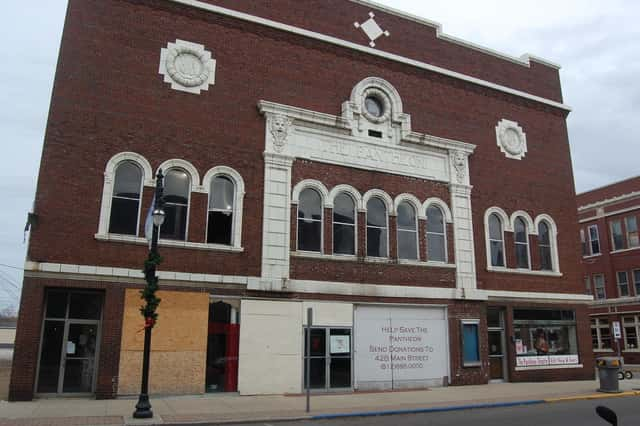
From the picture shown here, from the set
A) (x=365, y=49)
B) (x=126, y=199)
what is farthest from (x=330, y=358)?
(x=365, y=49)

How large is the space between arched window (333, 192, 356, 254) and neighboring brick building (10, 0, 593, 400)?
0.36 feet

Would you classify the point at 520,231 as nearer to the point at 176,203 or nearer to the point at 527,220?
the point at 527,220

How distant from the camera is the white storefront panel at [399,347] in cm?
1886

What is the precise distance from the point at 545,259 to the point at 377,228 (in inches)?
351

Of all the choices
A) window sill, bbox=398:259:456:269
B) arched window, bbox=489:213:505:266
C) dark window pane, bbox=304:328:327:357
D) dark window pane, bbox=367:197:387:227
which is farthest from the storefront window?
dark window pane, bbox=304:328:327:357

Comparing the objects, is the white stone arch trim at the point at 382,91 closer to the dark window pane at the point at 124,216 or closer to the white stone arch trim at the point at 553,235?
the white stone arch trim at the point at 553,235

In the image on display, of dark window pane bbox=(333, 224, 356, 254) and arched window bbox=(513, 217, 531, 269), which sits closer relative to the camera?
dark window pane bbox=(333, 224, 356, 254)

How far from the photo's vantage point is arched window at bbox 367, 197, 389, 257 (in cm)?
2019

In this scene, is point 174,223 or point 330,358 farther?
point 330,358

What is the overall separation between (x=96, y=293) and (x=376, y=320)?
9418mm

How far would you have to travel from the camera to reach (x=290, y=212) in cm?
1869

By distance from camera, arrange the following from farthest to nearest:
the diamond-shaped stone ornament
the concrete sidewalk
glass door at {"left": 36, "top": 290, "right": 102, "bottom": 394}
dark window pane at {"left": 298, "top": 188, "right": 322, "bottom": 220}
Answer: the diamond-shaped stone ornament, dark window pane at {"left": 298, "top": 188, "right": 322, "bottom": 220}, glass door at {"left": 36, "top": 290, "right": 102, "bottom": 394}, the concrete sidewalk

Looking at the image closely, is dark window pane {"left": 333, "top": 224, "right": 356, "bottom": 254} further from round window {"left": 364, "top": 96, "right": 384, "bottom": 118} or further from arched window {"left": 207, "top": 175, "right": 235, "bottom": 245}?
round window {"left": 364, "top": 96, "right": 384, "bottom": 118}

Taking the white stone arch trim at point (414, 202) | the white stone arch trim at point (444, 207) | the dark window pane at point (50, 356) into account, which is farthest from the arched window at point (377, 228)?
the dark window pane at point (50, 356)
